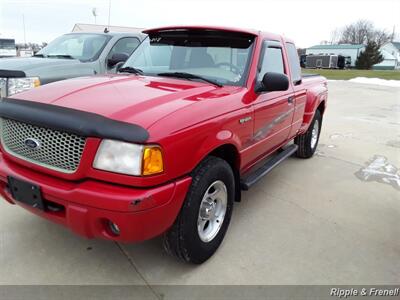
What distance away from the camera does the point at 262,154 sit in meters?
3.68

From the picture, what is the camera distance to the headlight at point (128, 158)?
2.03 metres

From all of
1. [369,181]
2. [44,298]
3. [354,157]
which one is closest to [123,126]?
[44,298]

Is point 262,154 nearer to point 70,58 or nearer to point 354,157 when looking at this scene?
point 354,157

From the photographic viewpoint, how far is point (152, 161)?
2059 millimetres

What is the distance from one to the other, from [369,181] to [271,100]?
2187 millimetres

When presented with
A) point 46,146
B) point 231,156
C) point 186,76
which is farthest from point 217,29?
point 46,146

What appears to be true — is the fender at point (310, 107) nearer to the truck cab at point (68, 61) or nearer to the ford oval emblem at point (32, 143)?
the truck cab at point (68, 61)

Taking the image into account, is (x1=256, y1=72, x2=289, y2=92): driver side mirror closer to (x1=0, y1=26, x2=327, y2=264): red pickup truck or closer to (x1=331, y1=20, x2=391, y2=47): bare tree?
(x1=0, y1=26, x2=327, y2=264): red pickup truck

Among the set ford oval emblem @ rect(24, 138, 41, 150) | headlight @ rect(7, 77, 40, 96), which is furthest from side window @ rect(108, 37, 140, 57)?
ford oval emblem @ rect(24, 138, 41, 150)

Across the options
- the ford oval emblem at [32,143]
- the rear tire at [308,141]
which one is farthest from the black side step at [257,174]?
the ford oval emblem at [32,143]

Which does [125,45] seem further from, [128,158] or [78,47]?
[128,158]

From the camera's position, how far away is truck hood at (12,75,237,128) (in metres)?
2.17

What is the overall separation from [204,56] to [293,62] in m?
1.78

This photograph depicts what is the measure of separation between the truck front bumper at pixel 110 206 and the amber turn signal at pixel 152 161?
110 millimetres
